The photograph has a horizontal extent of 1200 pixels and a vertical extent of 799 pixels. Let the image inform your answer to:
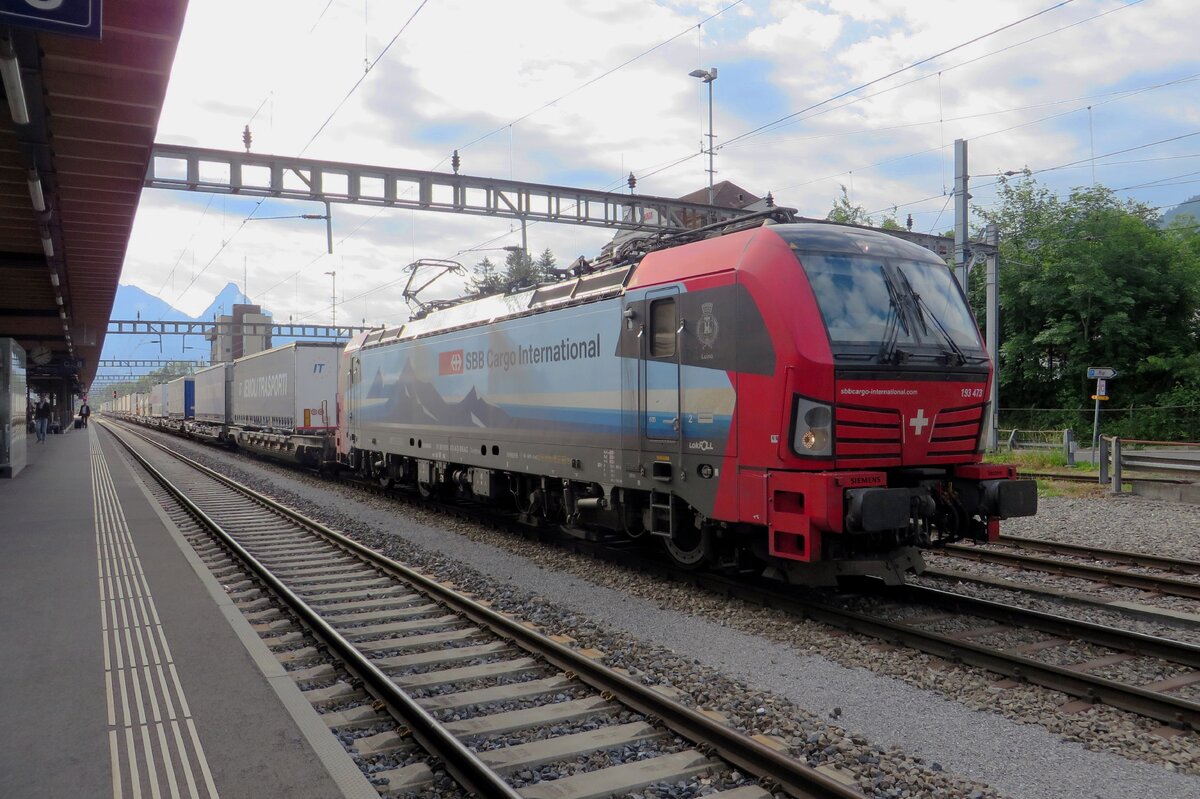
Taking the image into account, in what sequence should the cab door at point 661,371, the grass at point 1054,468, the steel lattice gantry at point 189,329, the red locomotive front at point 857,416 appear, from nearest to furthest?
the red locomotive front at point 857,416
the cab door at point 661,371
the grass at point 1054,468
the steel lattice gantry at point 189,329

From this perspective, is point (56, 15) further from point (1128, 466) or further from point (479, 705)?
point (1128, 466)

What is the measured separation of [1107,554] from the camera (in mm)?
9617

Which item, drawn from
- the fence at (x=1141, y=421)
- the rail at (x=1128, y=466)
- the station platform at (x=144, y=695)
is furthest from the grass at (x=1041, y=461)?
the station platform at (x=144, y=695)

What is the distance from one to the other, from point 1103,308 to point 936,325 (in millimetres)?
29042

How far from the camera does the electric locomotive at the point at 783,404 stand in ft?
22.5

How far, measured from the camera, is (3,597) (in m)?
7.88

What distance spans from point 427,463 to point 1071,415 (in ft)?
85.7

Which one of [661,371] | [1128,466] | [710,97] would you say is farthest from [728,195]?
[661,371]

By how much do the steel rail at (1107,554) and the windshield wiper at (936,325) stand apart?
3709 millimetres

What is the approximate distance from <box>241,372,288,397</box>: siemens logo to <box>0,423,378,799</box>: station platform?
1513 cm

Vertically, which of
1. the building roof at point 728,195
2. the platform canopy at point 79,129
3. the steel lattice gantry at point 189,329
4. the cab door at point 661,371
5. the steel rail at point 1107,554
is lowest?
the steel rail at point 1107,554

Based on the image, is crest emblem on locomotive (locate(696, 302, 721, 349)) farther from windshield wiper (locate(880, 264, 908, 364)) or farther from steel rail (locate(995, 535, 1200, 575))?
steel rail (locate(995, 535, 1200, 575))

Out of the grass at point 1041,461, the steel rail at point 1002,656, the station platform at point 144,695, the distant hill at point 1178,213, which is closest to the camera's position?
the station platform at point 144,695

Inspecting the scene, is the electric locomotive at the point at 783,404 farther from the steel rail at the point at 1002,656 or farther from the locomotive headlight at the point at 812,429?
the steel rail at the point at 1002,656
